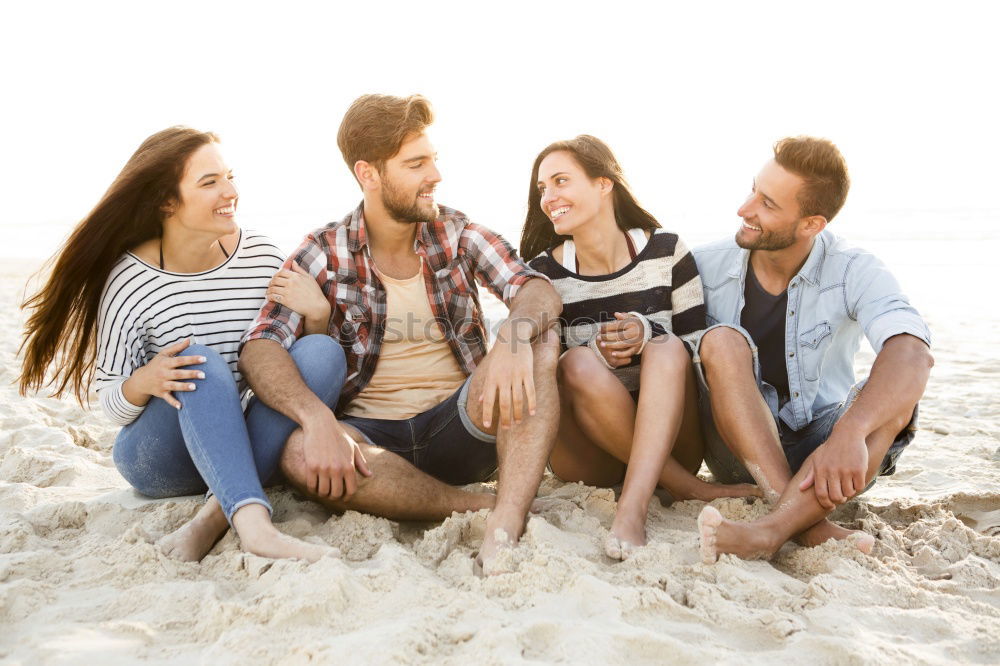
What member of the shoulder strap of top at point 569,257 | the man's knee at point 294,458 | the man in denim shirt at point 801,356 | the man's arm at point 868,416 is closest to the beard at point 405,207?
the shoulder strap of top at point 569,257

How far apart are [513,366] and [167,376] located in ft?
3.77

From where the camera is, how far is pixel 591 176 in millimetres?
3338

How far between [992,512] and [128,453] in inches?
128

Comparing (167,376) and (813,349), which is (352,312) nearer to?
(167,376)

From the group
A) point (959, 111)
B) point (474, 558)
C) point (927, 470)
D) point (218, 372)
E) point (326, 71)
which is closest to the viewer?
point (474, 558)

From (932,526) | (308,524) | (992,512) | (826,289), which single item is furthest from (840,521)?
(308,524)

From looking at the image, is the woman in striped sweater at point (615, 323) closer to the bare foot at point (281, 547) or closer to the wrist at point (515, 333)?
the wrist at point (515, 333)

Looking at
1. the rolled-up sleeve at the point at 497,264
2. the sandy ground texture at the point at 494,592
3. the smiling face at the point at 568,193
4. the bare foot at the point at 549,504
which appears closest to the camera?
the sandy ground texture at the point at 494,592

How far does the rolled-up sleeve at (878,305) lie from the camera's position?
273 centimetres

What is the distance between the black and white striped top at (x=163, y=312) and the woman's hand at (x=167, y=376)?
0.74ft

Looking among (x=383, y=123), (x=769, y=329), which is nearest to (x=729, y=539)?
(x=769, y=329)

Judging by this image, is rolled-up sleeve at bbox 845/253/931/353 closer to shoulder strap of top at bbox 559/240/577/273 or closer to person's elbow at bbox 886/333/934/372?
person's elbow at bbox 886/333/934/372

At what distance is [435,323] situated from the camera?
3.25 meters

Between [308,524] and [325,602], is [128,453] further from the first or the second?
[325,602]
